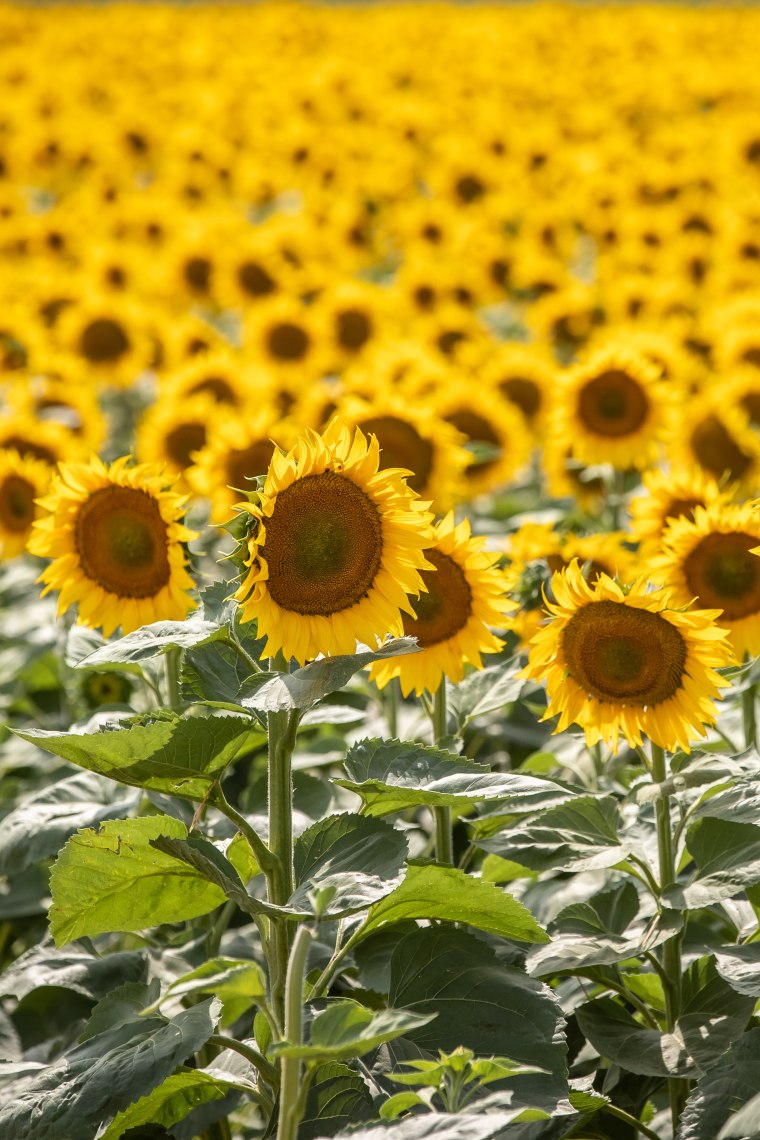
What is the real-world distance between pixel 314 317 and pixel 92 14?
1589 centimetres

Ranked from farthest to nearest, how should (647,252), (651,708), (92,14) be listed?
(92,14) → (647,252) → (651,708)

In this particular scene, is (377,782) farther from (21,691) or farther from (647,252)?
(647,252)

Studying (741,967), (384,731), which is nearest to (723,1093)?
(741,967)

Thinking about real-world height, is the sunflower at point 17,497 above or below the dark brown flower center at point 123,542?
above

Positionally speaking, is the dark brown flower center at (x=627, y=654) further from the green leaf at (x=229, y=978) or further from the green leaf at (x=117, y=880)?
the green leaf at (x=229, y=978)

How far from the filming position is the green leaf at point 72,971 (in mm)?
2287

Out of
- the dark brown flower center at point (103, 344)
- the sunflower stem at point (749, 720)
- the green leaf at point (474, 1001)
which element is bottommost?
the green leaf at point (474, 1001)

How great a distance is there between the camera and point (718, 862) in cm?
204

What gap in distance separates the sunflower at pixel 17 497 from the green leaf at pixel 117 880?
6.38 ft

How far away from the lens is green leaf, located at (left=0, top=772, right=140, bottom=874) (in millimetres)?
2377

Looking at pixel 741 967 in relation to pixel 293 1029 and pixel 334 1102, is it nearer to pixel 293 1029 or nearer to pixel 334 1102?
pixel 334 1102

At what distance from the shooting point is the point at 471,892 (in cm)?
178

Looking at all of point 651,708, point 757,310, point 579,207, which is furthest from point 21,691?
point 579,207

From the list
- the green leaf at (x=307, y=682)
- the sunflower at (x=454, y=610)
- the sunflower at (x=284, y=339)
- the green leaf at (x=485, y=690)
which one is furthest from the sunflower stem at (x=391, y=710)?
the sunflower at (x=284, y=339)
